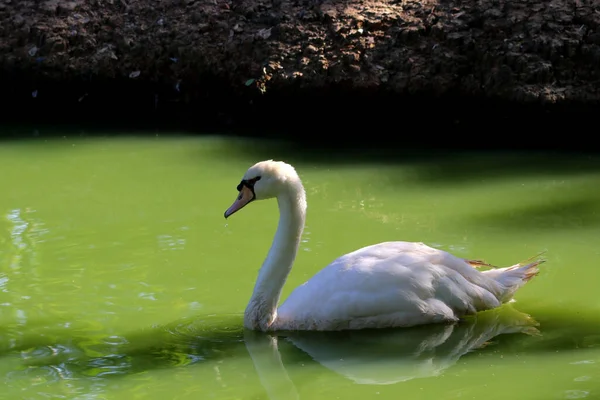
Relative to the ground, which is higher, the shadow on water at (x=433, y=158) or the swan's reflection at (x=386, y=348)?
the shadow on water at (x=433, y=158)

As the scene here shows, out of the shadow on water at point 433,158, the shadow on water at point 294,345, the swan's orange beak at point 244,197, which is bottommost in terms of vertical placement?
the shadow on water at point 294,345

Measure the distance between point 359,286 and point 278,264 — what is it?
434 mm

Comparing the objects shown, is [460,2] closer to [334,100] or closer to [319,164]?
[334,100]

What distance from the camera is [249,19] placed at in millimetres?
10352

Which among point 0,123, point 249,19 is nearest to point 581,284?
point 249,19

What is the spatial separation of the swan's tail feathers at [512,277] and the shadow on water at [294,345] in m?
0.12

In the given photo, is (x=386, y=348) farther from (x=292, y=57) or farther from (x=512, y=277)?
(x=292, y=57)

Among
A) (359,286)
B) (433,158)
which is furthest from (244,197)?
(433,158)

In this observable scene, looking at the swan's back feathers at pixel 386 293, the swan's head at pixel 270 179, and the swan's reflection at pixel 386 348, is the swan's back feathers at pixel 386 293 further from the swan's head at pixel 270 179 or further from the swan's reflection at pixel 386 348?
the swan's head at pixel 270 179

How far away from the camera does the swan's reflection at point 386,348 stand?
174 inches

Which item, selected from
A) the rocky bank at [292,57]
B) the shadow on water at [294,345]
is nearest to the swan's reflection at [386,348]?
the shadow on water at [294,345]

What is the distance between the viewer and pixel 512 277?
5211 mm

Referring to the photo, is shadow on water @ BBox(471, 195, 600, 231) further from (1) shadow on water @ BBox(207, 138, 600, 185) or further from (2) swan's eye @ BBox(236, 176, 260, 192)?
(2) swan's eye @ BBox(236, 176, 260, 192)

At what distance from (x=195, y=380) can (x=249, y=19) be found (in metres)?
6.46
